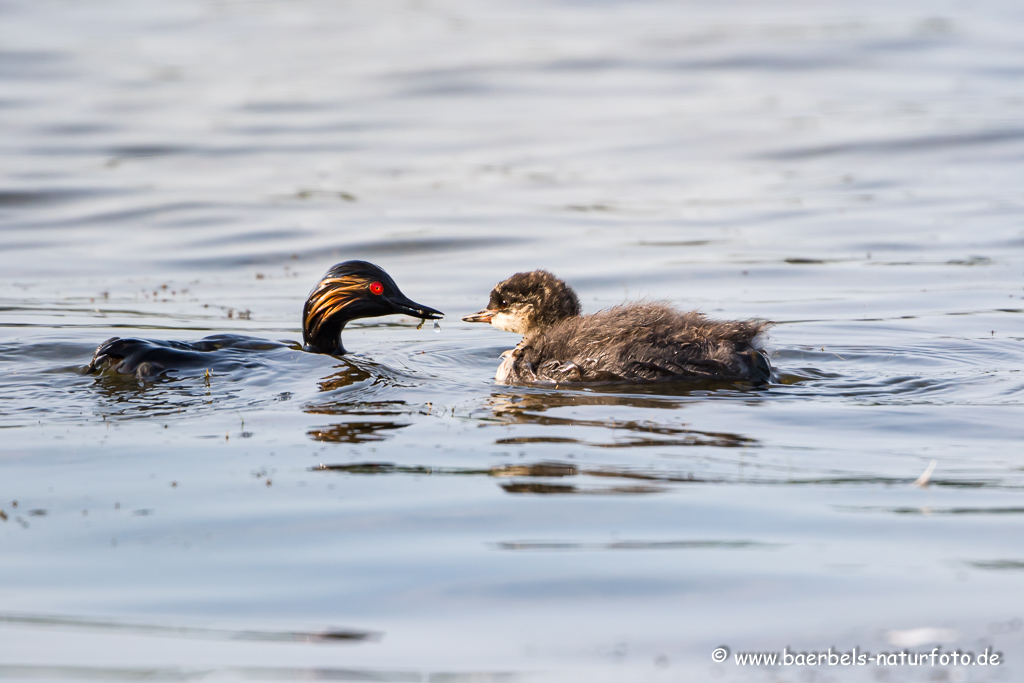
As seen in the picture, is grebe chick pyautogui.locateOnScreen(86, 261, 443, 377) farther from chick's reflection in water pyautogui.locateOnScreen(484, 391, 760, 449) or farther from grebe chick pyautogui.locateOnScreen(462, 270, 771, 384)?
chick's reflection in water pyautogui.locateOnScreen(484, 391, 760, 449)

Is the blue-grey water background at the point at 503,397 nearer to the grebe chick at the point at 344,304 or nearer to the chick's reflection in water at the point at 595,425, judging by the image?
the chick's reflection in water at the point at 595,425

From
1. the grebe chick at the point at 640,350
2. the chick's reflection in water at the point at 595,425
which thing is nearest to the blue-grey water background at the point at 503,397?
the chick's reflection in water at the point at 595,425

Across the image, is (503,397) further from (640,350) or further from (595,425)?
(595,425)

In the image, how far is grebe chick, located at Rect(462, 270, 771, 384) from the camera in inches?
325

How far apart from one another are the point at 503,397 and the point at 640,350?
0.91 m

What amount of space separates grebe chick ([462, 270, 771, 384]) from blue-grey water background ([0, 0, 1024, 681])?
0.27 metres

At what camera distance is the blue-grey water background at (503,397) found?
4.57m

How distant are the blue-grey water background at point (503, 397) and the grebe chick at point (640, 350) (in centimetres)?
27

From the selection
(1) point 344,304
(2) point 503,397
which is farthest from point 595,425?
(1) point 344,304

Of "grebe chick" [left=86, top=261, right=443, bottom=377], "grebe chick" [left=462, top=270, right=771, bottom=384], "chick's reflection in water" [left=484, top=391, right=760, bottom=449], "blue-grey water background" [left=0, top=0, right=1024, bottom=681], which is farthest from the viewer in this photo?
"grebe chick" [left=86, top=261, right=443, bottom=377]

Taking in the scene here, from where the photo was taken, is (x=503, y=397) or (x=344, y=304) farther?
(x=344, y=304)

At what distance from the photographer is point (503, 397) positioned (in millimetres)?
8227

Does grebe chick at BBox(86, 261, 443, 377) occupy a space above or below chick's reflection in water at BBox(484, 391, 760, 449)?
above

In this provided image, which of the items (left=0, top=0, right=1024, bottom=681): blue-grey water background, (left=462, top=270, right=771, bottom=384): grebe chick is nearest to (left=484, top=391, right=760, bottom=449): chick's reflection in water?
(left=0, top=0, right=1024, bottom=681): blue-grey water background
